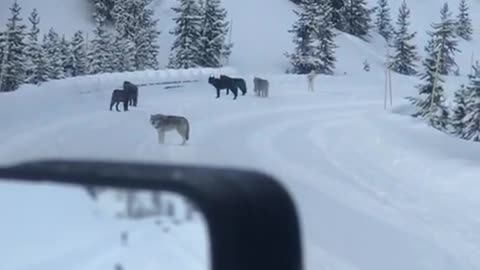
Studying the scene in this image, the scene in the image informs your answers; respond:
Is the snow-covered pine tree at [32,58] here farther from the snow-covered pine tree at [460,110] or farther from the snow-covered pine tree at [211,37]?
the snow-covered pine tree at [460,110]

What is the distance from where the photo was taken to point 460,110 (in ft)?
92.8

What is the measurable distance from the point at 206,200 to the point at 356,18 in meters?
79.0

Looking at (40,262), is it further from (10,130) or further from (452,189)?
(10,130)

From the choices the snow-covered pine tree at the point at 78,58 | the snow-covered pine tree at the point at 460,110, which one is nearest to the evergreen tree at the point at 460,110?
the snow-covered pine tree at the point at 460,110

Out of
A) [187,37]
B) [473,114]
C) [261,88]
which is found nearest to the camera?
[473,114]

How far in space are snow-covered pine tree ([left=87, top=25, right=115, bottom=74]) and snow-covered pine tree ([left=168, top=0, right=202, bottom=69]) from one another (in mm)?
3754

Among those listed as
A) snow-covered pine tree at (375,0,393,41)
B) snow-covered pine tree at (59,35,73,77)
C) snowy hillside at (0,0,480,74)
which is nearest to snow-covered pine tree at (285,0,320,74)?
snowy hillside at (0,0,480,74)

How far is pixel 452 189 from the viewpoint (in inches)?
494

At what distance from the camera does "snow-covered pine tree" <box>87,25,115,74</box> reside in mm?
45438

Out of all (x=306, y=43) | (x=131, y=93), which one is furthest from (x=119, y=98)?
(x=306, y=43)

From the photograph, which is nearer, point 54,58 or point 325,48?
point 54,58

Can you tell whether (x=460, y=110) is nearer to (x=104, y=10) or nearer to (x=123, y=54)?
(x=123, y=54)

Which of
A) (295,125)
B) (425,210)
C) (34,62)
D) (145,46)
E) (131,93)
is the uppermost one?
(145,46)

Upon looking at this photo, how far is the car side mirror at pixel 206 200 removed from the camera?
1.36m
